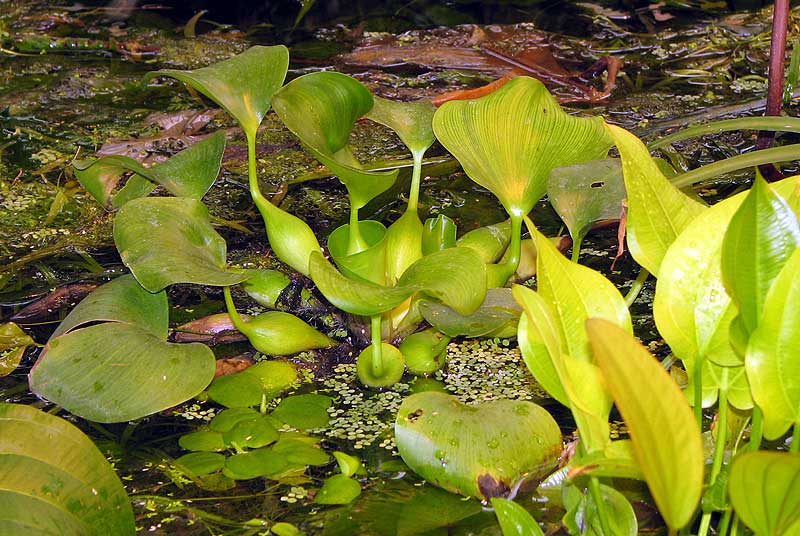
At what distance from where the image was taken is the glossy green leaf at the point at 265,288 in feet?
3.68

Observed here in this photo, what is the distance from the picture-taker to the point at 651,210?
0.71 m

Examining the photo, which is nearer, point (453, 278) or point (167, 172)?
point (453, 278)

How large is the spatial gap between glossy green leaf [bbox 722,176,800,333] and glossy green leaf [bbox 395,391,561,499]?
0.85 feet

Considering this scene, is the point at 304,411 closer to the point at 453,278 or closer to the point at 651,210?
the point at 453,278

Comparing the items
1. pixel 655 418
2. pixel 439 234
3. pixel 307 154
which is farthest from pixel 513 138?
pixel 307 154

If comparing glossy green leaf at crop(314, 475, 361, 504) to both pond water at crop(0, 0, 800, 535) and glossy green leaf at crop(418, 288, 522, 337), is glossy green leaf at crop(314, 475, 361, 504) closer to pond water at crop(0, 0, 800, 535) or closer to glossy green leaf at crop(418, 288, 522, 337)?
pond water at crop(0, 0, 800, 535)

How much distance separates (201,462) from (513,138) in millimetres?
452

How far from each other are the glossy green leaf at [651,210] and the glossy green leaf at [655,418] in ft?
0.71

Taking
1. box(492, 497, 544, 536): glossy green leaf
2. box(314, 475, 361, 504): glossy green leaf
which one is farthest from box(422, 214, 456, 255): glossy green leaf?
box(492, 497, 544, 536): glossy green leaf

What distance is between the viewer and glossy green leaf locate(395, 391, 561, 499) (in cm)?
80

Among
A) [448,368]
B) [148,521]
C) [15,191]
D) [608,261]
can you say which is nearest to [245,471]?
[148,521]

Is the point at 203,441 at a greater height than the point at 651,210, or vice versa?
the point at 651,210

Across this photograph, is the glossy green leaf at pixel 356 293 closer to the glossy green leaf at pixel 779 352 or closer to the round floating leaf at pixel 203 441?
the round floating leaf at pixel 203 441

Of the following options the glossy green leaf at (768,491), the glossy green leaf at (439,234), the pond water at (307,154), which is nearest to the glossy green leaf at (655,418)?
the glossy green leaf at (768,491)
